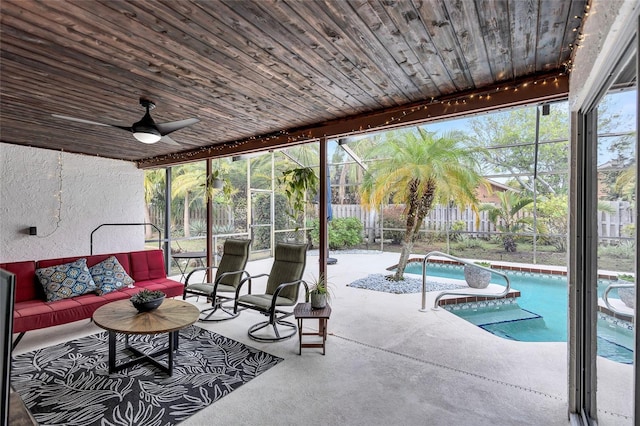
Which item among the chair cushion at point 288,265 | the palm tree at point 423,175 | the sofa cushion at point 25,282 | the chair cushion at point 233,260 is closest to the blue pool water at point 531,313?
the palm tree at point 423,175

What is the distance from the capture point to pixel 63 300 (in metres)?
3.66

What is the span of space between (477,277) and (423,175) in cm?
201

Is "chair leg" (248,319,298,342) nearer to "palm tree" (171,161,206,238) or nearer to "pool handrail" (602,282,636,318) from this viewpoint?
"pool handrail" (602,282,636,318)

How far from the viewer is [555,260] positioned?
24.6ft

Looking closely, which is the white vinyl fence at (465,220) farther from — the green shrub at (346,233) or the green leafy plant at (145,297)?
the green leafy plant at (145,297)

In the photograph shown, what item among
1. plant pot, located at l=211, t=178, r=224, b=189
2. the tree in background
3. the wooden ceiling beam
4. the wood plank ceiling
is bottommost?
plant pot, located at l=211, t=178, r=224, b=189

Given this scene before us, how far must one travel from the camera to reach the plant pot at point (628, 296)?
1220 millimetres

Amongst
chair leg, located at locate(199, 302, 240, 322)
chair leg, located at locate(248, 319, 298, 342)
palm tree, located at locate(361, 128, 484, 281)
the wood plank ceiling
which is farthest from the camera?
palm tree, located at locate(361, 128, 484, 281)

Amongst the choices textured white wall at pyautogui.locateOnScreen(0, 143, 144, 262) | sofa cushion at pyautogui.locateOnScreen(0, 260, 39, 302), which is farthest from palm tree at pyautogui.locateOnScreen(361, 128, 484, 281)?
sofa cushion at pyautogui.locateOnScreen(0, 260, 39, 302)

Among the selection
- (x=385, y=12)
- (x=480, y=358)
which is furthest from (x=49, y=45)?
(x=480, y=358)

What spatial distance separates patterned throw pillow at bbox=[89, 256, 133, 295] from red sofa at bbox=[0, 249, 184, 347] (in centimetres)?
7

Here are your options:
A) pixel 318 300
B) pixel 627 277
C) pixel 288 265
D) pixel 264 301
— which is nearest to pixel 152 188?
pixel 288 265

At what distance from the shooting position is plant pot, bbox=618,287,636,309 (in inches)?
48.0

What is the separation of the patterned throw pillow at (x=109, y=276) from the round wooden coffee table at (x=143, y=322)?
1.00 metres
